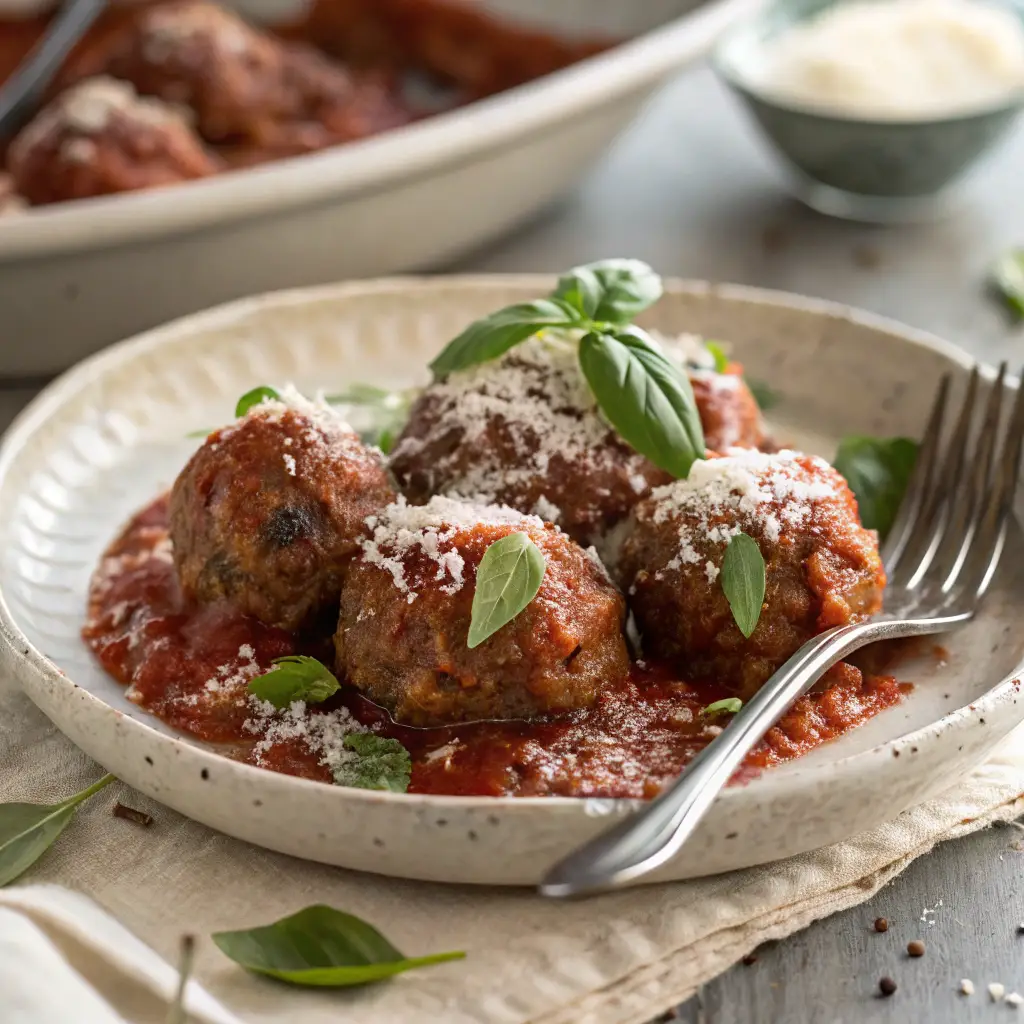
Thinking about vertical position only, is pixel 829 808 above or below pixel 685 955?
above

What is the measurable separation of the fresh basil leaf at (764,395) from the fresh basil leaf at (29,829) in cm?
216

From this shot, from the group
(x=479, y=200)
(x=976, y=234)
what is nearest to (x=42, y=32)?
Result: (x=479, y=200)

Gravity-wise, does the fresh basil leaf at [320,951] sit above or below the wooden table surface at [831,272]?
above

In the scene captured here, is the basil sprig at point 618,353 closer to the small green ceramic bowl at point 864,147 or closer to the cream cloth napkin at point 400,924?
the cream cloth napkin at point 400,924

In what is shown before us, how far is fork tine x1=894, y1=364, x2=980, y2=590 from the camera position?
3549mm

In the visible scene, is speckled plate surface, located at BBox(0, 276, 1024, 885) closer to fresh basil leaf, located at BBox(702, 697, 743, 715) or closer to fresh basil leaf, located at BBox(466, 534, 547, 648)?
fresh basil leaf, located at BBox(702, 697, 743, 715)

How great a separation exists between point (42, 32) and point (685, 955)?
6171mm

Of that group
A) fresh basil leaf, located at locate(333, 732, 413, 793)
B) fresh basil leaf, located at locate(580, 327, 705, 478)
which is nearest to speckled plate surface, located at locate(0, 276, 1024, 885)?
fresh basil leaf, located at locate(333, 732, 413, 793)

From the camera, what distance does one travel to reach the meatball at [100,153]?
527 centimetres

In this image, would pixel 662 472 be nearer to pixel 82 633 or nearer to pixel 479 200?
pixel 82 633

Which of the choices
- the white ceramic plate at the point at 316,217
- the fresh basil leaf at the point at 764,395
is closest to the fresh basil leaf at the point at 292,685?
the fresh basil leaf at the point at 764,395

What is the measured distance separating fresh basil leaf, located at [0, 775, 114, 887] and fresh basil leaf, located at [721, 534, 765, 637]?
1.34 meters

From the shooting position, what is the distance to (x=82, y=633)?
134 inches

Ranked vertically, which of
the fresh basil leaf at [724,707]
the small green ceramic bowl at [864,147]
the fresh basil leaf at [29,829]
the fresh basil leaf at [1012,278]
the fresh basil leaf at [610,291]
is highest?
the fresh basil leaf at [610,291]
